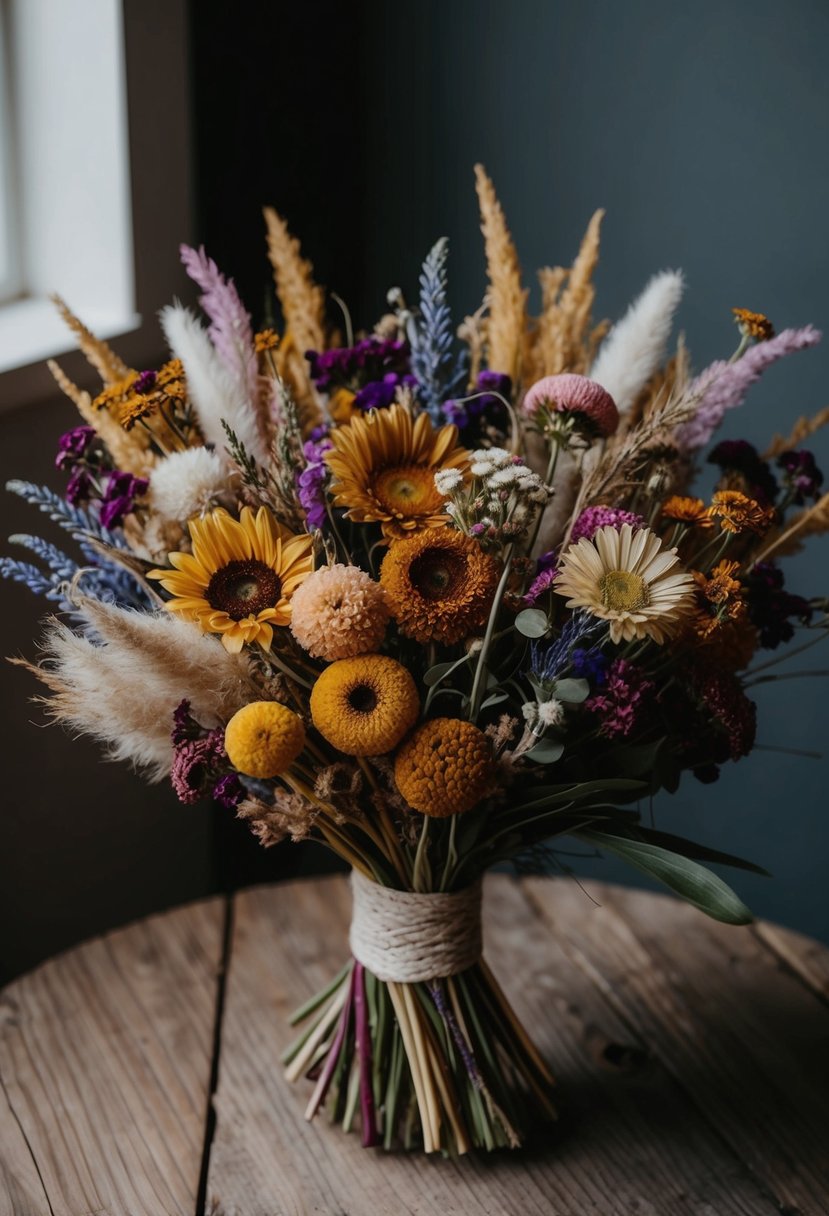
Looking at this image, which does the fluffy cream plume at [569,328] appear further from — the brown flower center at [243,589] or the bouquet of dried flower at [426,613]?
the brown flower center at [243,589]

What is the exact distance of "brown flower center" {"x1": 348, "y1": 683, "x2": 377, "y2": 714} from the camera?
73 cm

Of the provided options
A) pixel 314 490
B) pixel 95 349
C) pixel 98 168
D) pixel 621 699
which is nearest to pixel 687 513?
pixel 621 699

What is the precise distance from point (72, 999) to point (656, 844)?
59 cm

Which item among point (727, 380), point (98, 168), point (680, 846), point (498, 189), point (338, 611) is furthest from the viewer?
point (498, 189)

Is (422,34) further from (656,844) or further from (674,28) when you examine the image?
(656,844)

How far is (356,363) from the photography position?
0.90 metres

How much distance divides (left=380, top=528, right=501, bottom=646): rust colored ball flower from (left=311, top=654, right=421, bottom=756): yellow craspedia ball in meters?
0.03

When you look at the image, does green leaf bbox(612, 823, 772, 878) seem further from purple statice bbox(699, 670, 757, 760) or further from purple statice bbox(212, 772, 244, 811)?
purple statice bbox(212, 772, 244, 811)

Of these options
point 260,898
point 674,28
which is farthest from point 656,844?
point 674,28

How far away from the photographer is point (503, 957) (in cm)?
116

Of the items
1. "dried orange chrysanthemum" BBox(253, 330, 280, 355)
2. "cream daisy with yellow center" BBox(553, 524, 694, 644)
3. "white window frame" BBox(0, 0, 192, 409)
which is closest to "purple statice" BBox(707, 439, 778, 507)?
"cream daisy with yellow center" BBox(553, 524, 694, 644)

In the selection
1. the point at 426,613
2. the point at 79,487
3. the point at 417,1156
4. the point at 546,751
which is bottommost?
the point at 417,1156

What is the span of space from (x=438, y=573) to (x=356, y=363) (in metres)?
0.24

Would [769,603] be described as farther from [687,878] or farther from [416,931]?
[416,931]
